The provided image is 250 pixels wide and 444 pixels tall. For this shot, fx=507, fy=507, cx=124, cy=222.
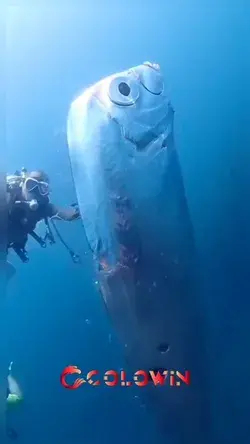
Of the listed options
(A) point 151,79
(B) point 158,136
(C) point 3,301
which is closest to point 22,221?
(C) point 3,301

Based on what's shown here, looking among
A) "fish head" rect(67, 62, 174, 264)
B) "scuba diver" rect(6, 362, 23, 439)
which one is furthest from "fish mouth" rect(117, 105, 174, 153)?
"scuba diver" rect(6, 362, 23, 439)

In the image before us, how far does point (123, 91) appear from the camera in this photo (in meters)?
1.70

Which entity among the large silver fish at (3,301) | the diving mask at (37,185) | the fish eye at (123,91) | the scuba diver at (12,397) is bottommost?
the scuba diver at (12,397)

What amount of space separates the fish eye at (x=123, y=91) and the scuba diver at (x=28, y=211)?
1.16 feet

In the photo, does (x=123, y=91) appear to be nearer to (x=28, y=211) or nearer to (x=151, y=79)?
(x=151, y=79)

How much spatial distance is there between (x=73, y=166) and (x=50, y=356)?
657 millimetres


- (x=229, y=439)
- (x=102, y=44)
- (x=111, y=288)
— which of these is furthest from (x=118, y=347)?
(x=102, y=44)

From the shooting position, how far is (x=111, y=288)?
173 cm

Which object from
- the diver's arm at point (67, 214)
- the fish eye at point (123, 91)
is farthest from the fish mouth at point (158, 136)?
the diver's arm at point (67, 214)

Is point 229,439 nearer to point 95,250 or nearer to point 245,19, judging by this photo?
point 95,250

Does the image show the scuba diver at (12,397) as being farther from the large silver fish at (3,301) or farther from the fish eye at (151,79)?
the fish eye at (151,79)

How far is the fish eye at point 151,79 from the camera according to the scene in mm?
1714

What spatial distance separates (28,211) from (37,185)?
0.32 ft

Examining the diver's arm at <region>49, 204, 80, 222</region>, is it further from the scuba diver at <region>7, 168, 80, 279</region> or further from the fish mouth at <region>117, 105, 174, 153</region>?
the fish mouth at <region>117, 105, 174, 153</region>
